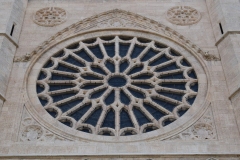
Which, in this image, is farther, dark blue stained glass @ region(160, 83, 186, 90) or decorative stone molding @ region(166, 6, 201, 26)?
decorative stone molding @ region(166, 6, 201, 26)

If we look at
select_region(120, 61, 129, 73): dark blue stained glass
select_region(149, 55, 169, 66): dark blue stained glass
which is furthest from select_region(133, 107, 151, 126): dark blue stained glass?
select_region(149, 55, 169, 66): dark blue stained glass

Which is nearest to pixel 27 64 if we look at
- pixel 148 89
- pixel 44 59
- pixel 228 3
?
pixel 44 59

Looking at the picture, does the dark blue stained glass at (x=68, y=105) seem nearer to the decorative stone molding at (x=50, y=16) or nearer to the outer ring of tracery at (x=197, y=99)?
the outer ring of tracery at (x=197, y=99)

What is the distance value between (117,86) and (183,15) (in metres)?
4.22

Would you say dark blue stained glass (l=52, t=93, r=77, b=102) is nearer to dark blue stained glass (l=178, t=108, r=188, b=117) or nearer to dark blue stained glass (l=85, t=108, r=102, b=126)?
dark blue stained glass (l=85, t=108, r=102, b=126)

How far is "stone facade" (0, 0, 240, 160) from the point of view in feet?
37.7

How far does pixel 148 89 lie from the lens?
13383 millimetres

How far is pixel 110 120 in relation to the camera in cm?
1259

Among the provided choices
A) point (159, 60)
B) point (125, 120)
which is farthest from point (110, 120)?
point (159, 60)

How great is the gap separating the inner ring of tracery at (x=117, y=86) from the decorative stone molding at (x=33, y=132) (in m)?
0.63

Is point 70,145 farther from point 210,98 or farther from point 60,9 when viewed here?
point 60,9

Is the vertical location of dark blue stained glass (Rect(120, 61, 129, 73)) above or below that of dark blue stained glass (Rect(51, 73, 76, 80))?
above

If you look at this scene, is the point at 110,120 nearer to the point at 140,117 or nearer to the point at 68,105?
the point at 140,117

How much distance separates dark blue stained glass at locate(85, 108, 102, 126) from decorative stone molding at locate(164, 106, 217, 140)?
2.27 m
